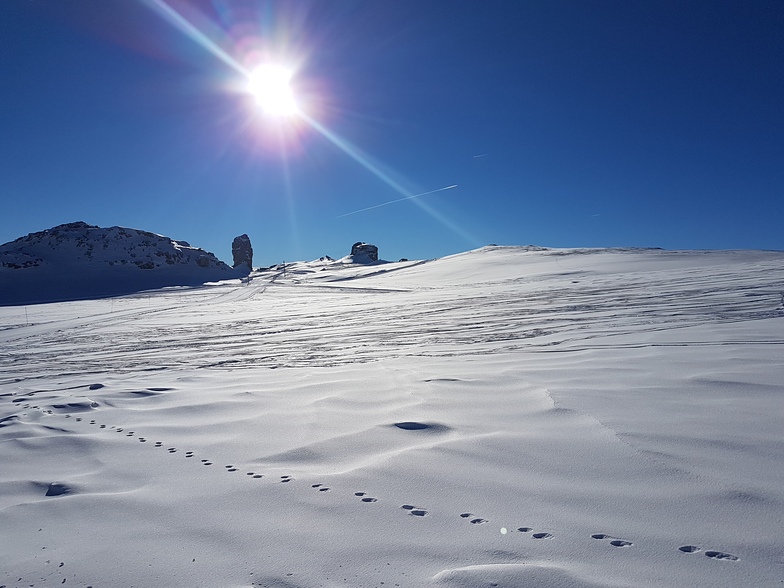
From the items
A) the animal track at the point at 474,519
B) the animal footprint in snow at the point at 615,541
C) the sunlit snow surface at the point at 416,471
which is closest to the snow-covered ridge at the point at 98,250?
the sunlit snow surface at the point at 416,471

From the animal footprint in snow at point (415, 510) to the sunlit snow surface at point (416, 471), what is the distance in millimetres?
19

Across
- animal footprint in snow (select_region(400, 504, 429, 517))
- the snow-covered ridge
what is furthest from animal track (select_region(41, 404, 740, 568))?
the snow-covered ridge

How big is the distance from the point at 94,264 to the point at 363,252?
129ft

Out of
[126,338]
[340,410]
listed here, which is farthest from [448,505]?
[126,338]

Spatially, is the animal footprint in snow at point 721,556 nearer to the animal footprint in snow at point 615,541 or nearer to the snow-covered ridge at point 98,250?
the animal footprint in snow at point 615,541

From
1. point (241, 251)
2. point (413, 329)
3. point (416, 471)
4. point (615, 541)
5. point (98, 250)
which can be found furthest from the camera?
point (241, 251)

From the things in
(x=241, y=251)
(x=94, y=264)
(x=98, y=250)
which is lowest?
(x=94, y=264)

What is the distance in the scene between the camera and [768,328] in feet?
22.0

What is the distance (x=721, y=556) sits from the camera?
6.11 ft

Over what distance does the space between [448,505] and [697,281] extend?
16.9 metres

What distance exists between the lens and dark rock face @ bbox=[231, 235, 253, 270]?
74375 millimetres

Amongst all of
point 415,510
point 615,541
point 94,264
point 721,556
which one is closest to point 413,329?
point 415,510

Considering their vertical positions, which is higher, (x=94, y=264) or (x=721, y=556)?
(x=94, y=264)

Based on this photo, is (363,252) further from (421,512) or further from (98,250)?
(421,512)
